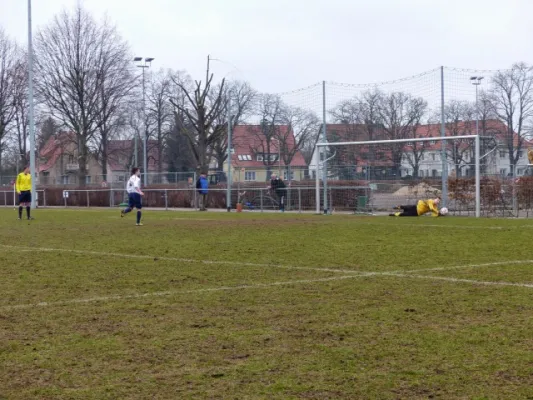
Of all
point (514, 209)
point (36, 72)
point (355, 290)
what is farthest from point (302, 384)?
point (36, 72)

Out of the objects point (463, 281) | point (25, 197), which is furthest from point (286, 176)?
point (463, 281)

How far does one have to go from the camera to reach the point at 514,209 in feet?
88.6

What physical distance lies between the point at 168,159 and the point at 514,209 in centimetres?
6259

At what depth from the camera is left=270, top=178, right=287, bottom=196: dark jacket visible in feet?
112

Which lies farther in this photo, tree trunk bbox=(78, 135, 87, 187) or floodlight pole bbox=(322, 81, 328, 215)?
tree trunk bbox=(78, 135, 87, 187)

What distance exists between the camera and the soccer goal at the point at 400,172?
27312 mm

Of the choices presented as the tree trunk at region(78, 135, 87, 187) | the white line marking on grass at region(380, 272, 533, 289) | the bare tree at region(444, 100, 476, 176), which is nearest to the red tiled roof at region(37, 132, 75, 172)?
the tree trunk at region(78, 135, 87, 187)

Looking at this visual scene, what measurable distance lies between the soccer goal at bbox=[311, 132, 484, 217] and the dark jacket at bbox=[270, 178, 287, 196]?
220 cm

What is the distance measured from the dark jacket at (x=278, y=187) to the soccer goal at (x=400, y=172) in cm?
220

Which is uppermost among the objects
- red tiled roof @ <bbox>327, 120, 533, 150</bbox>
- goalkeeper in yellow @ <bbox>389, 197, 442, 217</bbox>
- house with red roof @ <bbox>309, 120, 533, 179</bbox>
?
red tiled roof @ <bbox>327, 120, 533, 150</bbox>

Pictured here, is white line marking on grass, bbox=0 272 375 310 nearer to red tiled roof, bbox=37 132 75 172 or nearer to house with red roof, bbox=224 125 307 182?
house with red roof, bbox=224 125 307 182

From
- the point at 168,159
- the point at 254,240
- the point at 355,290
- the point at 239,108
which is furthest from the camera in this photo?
the point at 168,159

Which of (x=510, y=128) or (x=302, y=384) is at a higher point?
(x=510, y=128)

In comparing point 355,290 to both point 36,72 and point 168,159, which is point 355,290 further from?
point 168,159
